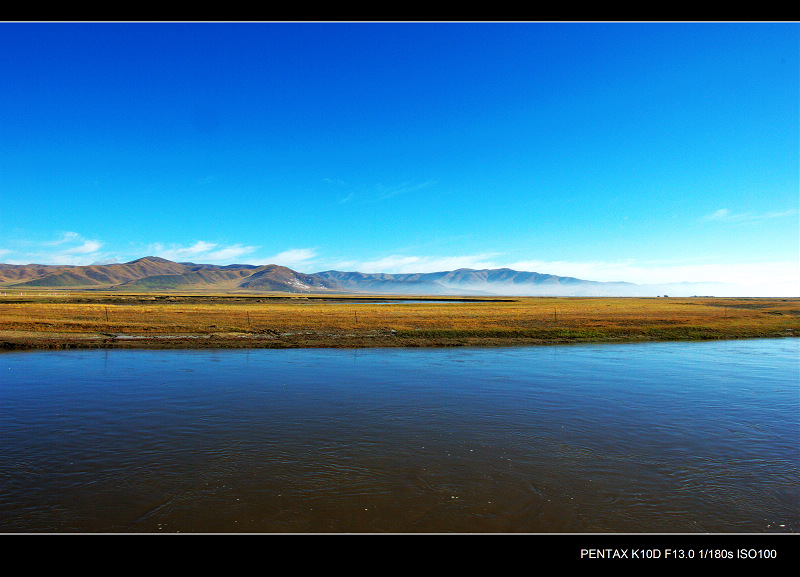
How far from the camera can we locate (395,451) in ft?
36.2

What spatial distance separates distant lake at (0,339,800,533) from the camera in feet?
25.9

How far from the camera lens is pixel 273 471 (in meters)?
9.73

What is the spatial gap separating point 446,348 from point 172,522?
2480cm

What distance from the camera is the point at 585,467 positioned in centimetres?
1012

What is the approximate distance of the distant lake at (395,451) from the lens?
7.88 metres

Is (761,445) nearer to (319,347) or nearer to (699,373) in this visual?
(699,373)

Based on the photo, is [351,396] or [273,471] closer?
[273,471]
